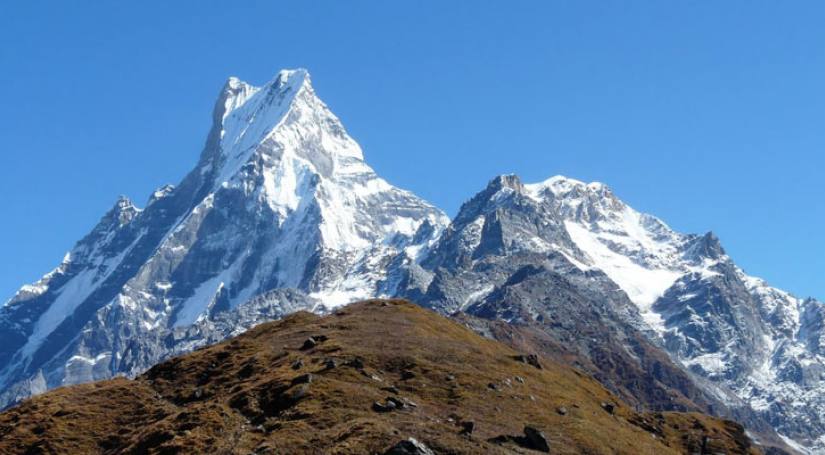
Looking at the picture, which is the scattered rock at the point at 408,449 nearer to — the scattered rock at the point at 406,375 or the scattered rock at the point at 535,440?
the scattered rock at the point at 535,440

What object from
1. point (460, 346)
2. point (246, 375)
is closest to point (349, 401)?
point (246, 375)

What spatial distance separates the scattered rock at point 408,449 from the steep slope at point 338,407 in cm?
31

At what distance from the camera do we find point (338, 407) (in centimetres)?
14725

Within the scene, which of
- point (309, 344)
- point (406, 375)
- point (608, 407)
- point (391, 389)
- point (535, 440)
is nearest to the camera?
point (535, 440)

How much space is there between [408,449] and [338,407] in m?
24.6

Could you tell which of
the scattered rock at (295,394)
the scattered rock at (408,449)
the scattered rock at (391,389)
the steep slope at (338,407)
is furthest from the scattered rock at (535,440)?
the scattered rock at (295,394)

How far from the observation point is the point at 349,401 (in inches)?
5886

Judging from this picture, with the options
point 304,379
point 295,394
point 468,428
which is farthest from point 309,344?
point 468,428

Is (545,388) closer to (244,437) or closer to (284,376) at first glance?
(284,376)

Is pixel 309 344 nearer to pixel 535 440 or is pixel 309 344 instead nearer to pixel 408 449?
pixel 535 440

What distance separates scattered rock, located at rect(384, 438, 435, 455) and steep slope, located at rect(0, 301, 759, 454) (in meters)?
0.31

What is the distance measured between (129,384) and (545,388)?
64.5 meters

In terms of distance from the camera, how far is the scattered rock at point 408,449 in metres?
124

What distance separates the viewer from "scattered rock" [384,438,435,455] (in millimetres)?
124062
